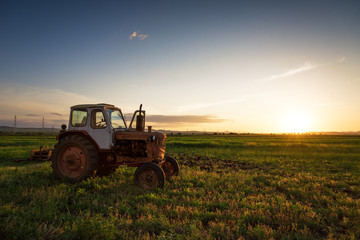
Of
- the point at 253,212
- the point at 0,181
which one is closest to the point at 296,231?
the point at 253,212

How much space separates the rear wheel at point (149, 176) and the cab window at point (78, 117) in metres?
3.00

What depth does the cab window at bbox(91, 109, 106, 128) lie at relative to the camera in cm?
698

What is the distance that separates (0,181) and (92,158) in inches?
136

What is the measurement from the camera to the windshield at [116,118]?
7164 mm

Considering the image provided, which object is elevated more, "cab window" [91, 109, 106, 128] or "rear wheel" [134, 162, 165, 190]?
"cab window" [91, 109, 106, 128]

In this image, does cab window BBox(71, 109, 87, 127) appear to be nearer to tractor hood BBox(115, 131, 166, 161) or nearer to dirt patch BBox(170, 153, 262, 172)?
tractor hood BBox(115, 131, 166, 161)

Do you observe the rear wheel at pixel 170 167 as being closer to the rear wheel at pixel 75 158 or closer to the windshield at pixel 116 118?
the windshield at pixel 116 118

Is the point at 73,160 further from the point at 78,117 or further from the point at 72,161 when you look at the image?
the point at 78,117

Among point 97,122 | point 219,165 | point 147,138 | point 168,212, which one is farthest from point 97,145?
point 219,165

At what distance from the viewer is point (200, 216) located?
4.45 meters

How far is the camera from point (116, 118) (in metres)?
7.48

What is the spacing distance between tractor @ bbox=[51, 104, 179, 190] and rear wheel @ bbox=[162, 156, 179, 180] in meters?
0.90

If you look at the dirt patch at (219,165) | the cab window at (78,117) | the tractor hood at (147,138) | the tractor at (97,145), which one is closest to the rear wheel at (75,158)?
the tractor at (97,145)

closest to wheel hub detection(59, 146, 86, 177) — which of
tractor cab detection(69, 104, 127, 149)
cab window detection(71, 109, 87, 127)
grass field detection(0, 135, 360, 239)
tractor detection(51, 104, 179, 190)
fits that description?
tractor detection(51, 104, 179, 190)
